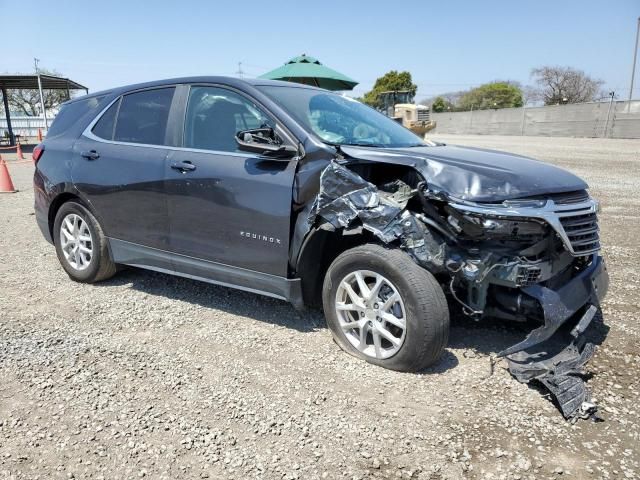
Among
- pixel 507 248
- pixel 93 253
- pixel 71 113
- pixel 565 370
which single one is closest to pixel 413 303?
pixel 507 248

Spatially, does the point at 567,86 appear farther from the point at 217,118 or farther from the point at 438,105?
the point at 217,118

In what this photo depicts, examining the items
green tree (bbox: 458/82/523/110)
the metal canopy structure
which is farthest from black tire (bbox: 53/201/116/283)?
green tree (bbox: 458/82/523/110)

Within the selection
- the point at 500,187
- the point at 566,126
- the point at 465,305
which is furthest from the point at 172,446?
the point at 566,126

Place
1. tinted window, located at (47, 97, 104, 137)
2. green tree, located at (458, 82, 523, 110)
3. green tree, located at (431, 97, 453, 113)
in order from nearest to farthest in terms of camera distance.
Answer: tinted window, located at (47, 97, 104, 137), green tree, located at (431, 97, 453, 113), green tree, located at (458, 82, 523, 110)

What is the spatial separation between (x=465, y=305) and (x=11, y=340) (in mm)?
3157

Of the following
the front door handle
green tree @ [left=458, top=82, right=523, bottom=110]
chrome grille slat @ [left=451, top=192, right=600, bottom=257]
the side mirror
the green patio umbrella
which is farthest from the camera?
green tree @ [left=458, top=82, right=523, bottom=110]

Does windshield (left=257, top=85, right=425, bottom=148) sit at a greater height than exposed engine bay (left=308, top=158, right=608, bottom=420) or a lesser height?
greater

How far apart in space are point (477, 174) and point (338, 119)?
130cm

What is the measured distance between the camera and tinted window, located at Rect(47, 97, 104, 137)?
468 centimetres

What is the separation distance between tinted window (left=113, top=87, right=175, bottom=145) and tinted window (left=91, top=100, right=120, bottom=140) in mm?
71

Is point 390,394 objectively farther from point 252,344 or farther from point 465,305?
point 252,344

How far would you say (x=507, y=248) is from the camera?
2879 millimetres

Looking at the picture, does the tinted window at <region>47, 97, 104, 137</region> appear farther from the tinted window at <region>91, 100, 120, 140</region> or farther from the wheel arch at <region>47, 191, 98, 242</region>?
the wheel arch at <region>47, 191, 98, 242</region>

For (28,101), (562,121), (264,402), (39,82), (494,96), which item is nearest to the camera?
(264,402)
